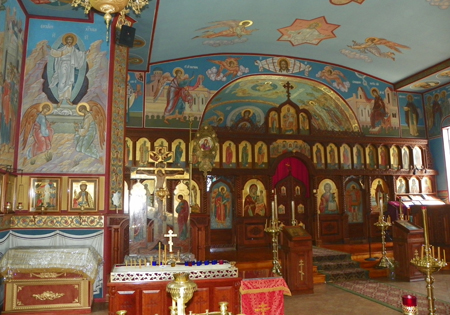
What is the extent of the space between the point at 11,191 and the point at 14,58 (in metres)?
2.38

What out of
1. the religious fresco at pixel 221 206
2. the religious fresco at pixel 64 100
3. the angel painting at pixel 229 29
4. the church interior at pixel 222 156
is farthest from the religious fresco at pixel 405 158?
the religious fresco at pixel 64 100

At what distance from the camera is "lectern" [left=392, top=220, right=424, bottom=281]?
8.73 metres

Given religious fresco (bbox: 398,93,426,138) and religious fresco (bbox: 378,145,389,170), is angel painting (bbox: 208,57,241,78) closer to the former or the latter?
religious fresco (bbox: 378,145,389,170)

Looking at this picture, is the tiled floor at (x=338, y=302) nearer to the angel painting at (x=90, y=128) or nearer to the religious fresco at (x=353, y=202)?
the angel painting at (x=90, y=128)

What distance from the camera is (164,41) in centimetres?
1074

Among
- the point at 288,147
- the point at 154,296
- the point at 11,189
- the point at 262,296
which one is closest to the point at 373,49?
the point at 288,147

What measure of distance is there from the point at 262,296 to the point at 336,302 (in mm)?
2015

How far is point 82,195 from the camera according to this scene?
24.0ft

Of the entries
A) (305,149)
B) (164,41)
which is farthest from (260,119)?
(164,41)

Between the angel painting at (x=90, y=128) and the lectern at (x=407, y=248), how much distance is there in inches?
280

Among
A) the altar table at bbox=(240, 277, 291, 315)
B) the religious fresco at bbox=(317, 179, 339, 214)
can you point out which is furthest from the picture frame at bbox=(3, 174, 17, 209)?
the religious fresco at bbox=(317, 179, 339, 214)

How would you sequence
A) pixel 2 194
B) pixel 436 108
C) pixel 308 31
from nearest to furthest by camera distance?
pixel 2 194
pixel 308 31
pixel 436 108

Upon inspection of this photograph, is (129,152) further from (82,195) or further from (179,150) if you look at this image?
(82,195)

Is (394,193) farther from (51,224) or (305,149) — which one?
(51,224)
